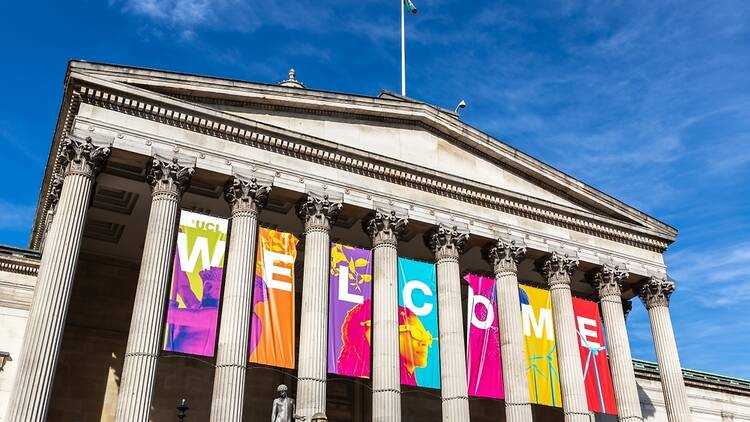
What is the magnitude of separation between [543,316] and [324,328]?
9575 millimetres

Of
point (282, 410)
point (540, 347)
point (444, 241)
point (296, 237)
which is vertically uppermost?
point (444, 241)

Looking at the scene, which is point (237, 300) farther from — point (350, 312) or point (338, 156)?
point (338, 156)

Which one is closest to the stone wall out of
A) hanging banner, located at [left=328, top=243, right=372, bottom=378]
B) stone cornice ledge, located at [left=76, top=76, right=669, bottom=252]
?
→ stone cornice ledge, located at [left=76, top=76, right=669, bottom=252]

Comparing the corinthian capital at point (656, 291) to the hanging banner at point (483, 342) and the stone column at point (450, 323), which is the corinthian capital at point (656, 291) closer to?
the hanging banner at point (483, 342)

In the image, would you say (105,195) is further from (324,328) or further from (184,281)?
(324,328)

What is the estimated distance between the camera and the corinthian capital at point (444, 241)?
88.1ft

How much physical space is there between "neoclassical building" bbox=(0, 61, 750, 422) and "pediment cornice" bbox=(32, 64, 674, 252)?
63 mm

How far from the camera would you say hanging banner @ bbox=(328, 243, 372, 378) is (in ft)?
75.6

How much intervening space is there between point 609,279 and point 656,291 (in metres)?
2.59

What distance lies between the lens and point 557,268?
95.0 feet

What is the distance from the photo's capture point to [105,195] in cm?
2592

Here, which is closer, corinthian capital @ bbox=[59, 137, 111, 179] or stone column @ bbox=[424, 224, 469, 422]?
corinthian capital @ bbox=[59, 137, 111, 179]

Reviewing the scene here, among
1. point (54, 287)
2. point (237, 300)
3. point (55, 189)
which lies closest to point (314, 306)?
point (237, 300)

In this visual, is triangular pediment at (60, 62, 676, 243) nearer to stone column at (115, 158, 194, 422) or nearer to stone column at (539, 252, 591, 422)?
stone column at (539, 252, 591, 422)
